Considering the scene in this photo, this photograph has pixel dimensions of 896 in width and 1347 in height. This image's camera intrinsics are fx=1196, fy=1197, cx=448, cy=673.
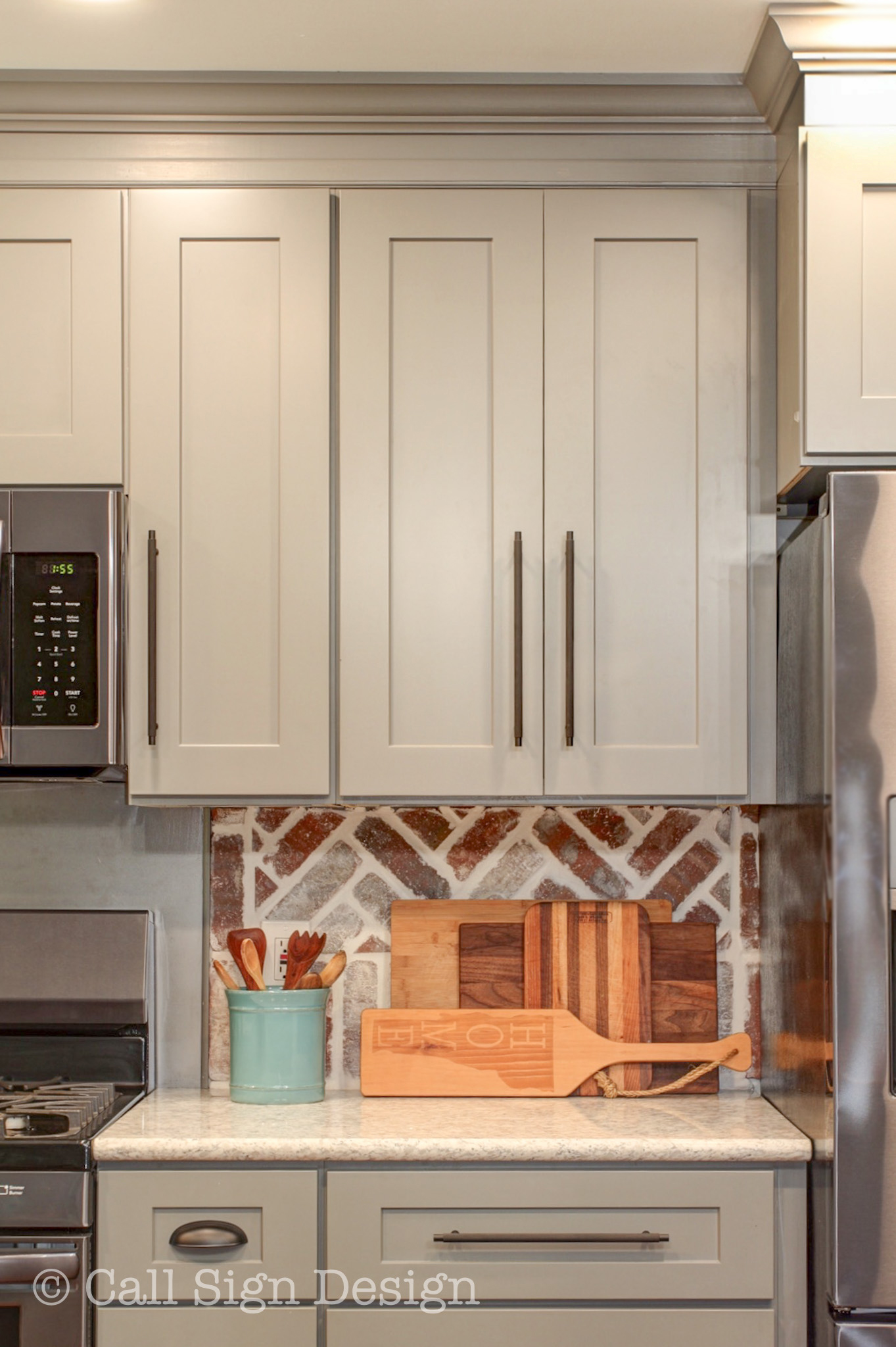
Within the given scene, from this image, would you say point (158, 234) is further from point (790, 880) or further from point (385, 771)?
point (790, 880)

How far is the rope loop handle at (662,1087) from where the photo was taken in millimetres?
2129

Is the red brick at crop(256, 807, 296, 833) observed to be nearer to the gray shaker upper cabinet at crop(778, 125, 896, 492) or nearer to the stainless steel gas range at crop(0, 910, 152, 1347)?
the stainless steel gas range at crop(0, 910, 152, 1347)

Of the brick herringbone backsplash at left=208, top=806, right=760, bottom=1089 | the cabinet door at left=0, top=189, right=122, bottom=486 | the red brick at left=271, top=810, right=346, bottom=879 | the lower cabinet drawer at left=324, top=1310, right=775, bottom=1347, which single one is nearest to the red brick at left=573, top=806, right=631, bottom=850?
the brick herringbone backsplash at left=208, top=806, right=760, bottom=1089

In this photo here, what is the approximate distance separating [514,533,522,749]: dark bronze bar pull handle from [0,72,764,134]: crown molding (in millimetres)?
719

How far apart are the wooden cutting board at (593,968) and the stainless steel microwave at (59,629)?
84 centimetres

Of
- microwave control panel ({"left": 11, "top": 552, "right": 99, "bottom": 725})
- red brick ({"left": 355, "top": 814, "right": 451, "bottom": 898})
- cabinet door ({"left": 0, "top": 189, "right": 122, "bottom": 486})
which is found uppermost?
cabinet door ({"left": 0, "top": 189, "right": 122, "bottom": 486})

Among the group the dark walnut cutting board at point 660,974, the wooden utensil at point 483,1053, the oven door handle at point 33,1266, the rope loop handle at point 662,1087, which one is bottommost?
Answer: the oven door handle at point 33,1266

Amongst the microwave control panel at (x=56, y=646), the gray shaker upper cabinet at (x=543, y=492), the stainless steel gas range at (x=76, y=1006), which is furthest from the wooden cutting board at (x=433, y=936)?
the microwave control panel at (x=56, y=646)

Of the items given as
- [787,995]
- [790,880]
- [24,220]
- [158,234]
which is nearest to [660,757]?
[790,880]

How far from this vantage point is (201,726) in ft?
6.49

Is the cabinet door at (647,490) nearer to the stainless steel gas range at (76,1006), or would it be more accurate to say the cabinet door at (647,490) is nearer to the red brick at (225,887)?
the red brick at (225,887)

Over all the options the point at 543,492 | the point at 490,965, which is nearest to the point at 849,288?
the point at 543,492

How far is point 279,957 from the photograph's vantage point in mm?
2270

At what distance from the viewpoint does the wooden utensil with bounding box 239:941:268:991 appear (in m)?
2.11
